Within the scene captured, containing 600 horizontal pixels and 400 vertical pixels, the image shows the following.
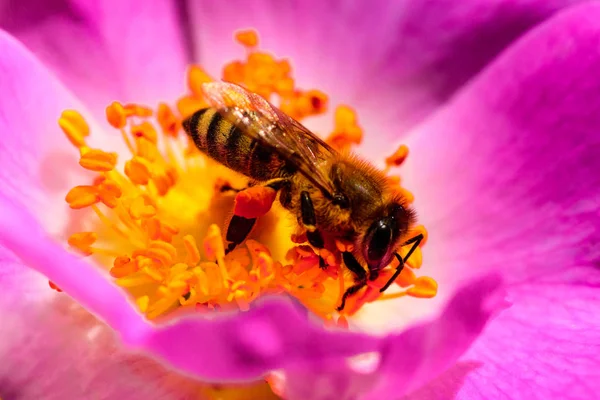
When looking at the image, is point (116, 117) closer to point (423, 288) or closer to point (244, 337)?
point (423, 288)

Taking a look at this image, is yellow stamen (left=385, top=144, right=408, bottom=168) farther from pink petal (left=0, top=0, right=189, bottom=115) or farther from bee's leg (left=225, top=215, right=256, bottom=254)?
pink petal (left=0, top=0, right=189, bottom=115)

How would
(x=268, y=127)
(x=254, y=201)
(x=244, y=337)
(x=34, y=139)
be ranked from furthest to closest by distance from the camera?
1. (x=34, y=139)
2. (x=254, y=201)
3. (x=268, y=127)
4. (x=244, y=337)

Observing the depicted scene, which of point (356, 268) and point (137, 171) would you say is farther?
point (137, 171)

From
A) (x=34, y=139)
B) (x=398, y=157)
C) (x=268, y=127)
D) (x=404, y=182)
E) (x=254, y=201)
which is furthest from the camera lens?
(x=404, y=182)

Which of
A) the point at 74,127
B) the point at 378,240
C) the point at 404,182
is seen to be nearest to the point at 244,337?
the point at 378,240

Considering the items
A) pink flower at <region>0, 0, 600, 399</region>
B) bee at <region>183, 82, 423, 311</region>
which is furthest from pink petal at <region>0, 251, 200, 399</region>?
bee at <region>183, 82, 423, 311</region>

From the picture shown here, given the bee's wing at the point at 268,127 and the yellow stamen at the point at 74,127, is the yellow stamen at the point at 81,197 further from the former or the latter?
the bee's wing at the point at 268,127

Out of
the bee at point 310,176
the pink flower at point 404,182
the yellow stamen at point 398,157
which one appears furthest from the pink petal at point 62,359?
the yellow stamen at point 398,157
